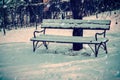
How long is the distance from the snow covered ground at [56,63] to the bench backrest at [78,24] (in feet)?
2.78

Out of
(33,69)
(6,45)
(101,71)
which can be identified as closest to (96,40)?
(101,71)

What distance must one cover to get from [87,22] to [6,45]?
356cm

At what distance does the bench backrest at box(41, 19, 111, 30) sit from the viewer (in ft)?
29.0

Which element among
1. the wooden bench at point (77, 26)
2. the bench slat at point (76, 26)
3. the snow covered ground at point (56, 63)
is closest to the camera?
the snow covered ground at point (56, 63)

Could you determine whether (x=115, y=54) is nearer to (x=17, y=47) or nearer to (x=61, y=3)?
(x=17, y=47)

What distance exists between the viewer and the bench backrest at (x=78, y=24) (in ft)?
29.0

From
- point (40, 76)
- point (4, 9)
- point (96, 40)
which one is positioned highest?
point (4, 9)

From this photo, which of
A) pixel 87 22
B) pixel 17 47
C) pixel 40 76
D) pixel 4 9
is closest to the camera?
pixel 40 76

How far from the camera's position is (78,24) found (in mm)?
9102

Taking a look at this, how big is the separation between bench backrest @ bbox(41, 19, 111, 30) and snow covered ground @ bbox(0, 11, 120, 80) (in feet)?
2.78

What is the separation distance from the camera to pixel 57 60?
8.19 metres

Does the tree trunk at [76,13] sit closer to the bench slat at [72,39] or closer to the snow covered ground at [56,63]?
the snow covered ground at [56,63]

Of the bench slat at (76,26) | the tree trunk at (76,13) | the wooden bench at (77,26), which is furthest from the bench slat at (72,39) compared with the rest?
the tree trunk at (76,13)

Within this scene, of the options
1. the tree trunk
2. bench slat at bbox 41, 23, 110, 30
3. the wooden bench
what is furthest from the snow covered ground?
bench slat at bbox 41, 23, 110, 30
